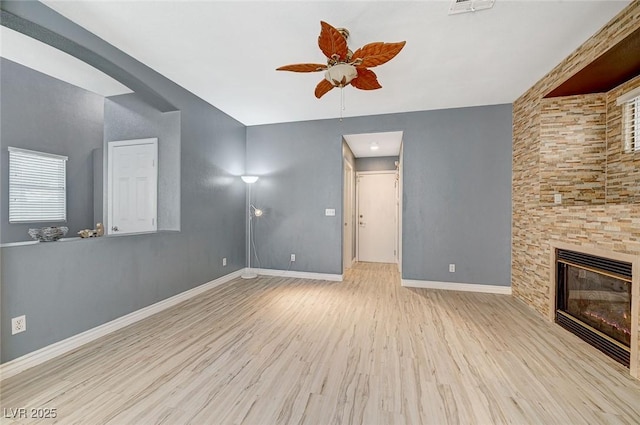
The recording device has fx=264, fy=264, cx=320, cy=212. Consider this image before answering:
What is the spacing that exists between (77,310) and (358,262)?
5.12m

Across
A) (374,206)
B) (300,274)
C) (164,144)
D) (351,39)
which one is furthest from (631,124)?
(164,144)

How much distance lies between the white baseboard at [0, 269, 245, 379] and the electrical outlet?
0.71 feet

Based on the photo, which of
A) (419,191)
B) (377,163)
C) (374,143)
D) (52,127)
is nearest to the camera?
(52,127)

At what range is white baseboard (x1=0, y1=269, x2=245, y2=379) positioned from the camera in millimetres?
2059

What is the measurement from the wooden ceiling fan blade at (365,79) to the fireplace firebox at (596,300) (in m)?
2.67

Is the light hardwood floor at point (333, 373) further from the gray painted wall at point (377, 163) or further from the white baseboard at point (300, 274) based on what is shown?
the gray painted wall at point (377, 163)

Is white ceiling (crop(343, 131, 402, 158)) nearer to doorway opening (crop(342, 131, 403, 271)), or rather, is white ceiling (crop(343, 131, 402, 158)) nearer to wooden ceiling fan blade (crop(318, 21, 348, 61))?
doorway opening (crop(342, 131, 403, 271))

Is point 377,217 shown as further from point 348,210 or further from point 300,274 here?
point 300,274

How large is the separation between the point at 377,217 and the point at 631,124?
14.0 feet

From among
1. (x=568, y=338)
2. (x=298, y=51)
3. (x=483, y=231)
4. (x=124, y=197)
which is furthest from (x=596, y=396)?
(x=124, y=197)

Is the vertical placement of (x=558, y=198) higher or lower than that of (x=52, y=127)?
lower

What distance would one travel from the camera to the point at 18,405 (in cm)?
172

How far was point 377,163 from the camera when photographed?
6.41 metres

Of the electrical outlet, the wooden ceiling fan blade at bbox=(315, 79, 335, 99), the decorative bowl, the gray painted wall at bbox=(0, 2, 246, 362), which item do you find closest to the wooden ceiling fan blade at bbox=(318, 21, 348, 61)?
the wooden ceiling fan blade at bbox=(315, 79, 335, 99)
